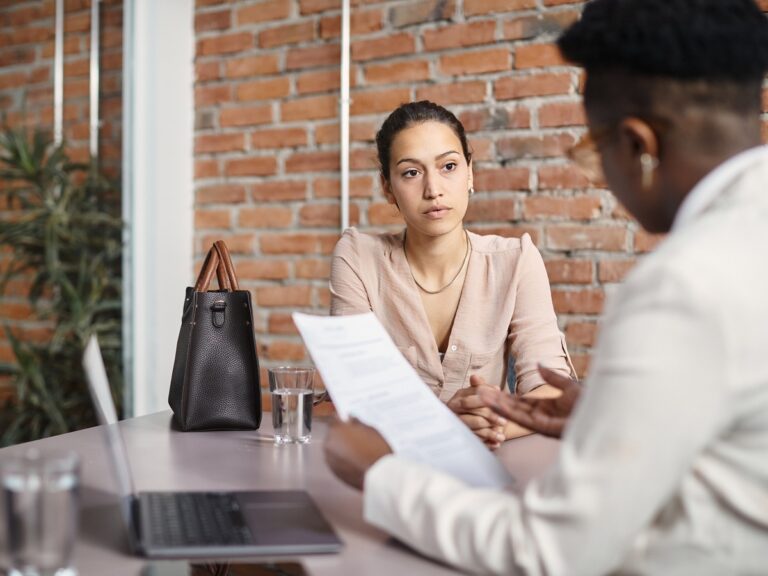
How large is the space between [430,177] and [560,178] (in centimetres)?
57

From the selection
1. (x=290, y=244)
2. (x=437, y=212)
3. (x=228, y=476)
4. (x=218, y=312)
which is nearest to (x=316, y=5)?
(x=290, y=244)

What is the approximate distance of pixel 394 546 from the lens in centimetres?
83

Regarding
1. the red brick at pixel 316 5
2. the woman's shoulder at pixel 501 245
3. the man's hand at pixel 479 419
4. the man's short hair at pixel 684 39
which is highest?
the red brick at pixel 316 5

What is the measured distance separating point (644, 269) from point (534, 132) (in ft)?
5.63

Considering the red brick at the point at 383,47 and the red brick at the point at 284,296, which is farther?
the red brick at the point at 284,296

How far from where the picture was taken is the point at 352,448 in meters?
0.94

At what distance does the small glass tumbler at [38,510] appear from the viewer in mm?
693

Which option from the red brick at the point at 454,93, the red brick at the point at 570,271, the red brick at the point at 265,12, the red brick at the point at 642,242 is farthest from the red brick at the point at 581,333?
the red brick at the point at 265,12

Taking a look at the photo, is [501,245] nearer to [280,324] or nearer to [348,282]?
[348,282]

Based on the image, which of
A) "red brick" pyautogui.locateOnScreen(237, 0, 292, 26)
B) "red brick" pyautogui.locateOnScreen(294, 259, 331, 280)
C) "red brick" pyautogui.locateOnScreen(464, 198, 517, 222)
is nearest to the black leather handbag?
"red brick" pyautogui.locateOnScreen(464, 198, 517, 222)

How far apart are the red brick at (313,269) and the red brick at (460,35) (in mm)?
775

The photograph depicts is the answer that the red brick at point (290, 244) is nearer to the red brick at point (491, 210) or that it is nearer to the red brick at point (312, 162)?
the red brick at point (312, 162)

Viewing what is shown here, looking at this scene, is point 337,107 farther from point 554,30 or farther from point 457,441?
point 457,441

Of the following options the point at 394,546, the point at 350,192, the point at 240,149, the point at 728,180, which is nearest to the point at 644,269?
the point at 728,180
